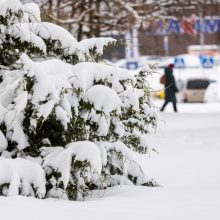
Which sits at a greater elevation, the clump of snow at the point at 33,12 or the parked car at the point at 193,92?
the clump of snow at the point at 33,12

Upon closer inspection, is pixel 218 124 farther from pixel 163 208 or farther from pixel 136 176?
pixel 163 208

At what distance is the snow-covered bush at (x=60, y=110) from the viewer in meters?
5.63

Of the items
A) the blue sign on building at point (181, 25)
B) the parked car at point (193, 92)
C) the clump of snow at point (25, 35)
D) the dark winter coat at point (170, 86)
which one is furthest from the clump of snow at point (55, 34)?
the parked car at point (193, 92)

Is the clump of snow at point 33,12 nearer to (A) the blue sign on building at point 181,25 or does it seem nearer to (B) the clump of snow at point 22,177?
(B) the clump of snow at point 22,177

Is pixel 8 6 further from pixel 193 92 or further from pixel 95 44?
pixel 193 92

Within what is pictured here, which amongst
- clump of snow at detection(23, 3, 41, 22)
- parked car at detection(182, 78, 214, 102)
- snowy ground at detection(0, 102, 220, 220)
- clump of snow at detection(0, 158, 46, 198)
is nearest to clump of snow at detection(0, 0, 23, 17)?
clump of snow at detection(23, 3, 41, 22)

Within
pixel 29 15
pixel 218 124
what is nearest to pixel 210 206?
pixel 29 15

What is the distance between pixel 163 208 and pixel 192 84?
2898cm

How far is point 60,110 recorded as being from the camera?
5742 mm

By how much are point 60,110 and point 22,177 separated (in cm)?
63

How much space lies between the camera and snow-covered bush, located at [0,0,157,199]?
5633mm

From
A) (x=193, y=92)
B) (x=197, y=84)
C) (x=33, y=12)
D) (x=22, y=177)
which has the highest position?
(x=33, y=12)

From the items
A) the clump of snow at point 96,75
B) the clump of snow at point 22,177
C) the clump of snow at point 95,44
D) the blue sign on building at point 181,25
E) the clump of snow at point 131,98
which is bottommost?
the clump of snow at point 22,177

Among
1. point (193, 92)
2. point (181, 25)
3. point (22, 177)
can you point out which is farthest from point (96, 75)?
point (193, 92)
